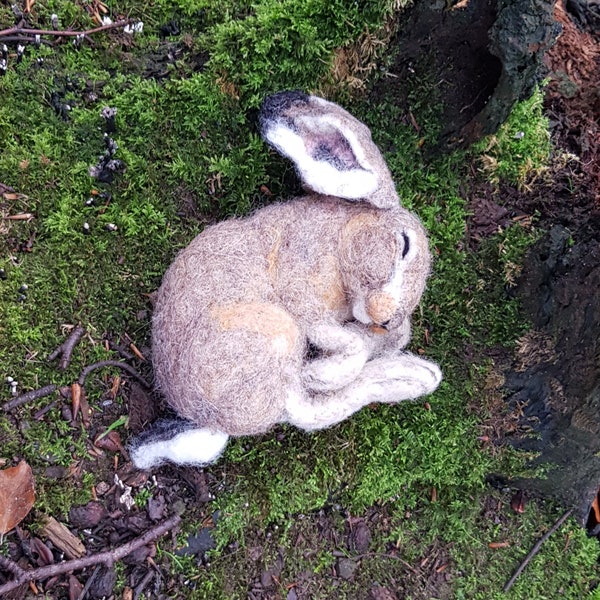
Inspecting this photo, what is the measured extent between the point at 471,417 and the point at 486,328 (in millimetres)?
355

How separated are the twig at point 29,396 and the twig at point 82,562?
456 millimetres

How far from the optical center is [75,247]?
2.22 metres

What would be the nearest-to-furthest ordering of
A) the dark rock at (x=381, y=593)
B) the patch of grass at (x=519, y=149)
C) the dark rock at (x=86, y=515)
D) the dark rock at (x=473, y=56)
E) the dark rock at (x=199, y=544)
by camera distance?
the dark rock at (x=473, y=56), the dark rock at (x=86, y=515), the dark rock at (x=199, y=544), the dark rock at (x=381, y=593), the patch of grass at (x=519, y=149)

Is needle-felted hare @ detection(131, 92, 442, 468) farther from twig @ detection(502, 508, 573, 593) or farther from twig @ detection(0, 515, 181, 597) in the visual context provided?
twig @ detection(502, 508, 573, 593)

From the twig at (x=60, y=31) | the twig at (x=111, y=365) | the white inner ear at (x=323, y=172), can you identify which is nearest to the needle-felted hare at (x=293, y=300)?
the white inner ear at (x=323, y=172)

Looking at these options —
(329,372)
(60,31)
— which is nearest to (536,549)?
(329,372)

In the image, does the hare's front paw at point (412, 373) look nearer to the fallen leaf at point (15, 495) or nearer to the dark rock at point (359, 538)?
the dark rock at point (359, 538)

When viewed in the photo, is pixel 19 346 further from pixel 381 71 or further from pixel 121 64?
pixel 381 71

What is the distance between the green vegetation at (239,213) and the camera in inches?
85.8

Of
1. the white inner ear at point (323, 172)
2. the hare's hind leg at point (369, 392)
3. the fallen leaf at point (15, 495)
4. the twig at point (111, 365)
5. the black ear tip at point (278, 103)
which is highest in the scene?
the black ear tip at point (278, 103)

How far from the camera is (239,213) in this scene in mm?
2369

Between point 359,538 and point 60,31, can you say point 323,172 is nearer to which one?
point 60,31

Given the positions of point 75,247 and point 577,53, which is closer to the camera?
Answer: point 75,247

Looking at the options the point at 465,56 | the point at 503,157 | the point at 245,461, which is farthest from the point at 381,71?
the point at 245,461
